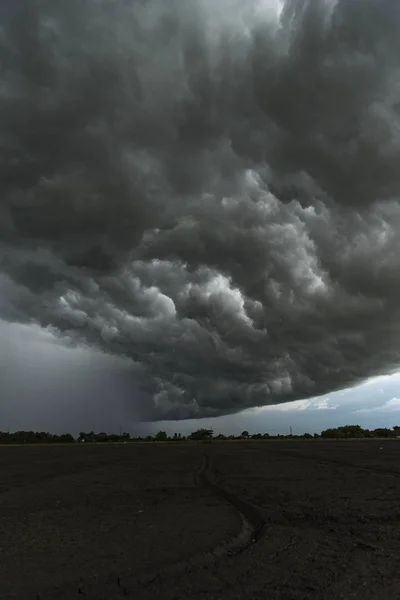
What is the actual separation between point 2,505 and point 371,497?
13.3 metres

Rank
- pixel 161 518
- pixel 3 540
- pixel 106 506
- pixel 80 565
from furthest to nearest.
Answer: pixel 106 506
pixel 161 518
pixel 3 540
pixel 80 565

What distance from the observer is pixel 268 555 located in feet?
29.3

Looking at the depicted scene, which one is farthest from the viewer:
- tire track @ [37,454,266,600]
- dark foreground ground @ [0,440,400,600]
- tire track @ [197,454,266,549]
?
tire track @ [197,454,266,549]

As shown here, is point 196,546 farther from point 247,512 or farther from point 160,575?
point 247,512

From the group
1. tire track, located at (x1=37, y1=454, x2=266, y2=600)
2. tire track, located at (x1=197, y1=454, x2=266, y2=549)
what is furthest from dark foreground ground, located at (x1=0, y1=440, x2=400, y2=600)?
tire track, located at (x1=197, y1=454, x2=266, y2=549)

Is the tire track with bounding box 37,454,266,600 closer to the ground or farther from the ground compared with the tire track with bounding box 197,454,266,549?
closer to the ground

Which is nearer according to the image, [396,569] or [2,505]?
[396,569]

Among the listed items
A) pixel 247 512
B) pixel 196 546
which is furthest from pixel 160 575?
pixel 247 512

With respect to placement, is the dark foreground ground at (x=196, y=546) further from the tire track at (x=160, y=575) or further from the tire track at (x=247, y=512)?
the tire track at (x=247, y=512)

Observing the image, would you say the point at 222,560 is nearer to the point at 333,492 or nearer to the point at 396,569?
the point at 396,569

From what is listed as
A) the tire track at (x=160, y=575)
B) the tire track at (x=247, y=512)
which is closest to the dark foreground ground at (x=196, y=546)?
the tire track at (x=160, y=575)

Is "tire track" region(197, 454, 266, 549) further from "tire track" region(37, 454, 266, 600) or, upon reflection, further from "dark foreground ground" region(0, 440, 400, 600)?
"dark foreground ground" region(0, 440, 400, 600)

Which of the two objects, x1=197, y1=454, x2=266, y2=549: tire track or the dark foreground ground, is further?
x1=197, y1=454, x2=266, y2=549: tire track

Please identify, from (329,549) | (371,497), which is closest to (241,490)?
(371,497)
